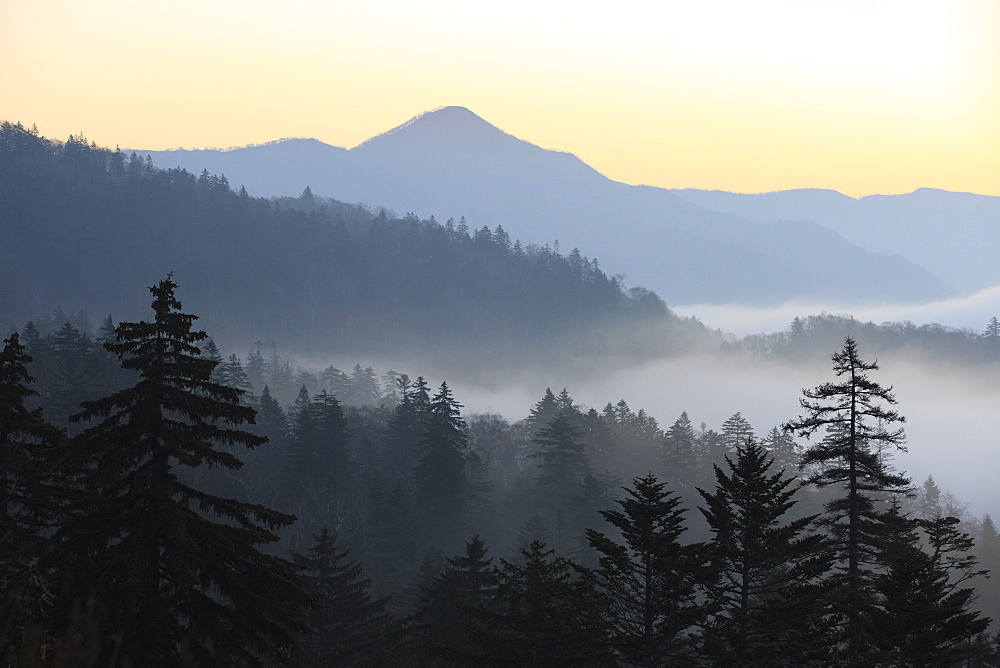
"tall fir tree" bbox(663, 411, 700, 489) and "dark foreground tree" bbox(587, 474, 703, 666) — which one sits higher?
"dark foreground tree" bbox(587, 474, 703, 666)

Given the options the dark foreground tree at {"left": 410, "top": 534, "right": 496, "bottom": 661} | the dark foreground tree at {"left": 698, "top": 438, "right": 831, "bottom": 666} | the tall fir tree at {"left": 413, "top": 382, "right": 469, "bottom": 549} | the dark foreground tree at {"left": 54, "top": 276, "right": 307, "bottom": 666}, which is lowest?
the tall fir tree at {"left": 413, "top": 382, "right": 469, "bottom": 549}

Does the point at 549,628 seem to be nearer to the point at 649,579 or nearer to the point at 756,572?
the point at 649,579

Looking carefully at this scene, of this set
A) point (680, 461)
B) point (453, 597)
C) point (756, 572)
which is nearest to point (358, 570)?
point (453, 597)

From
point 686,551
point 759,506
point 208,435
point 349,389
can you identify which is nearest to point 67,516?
point 208,435

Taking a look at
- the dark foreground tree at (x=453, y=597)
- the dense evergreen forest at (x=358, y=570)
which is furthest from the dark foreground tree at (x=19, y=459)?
the dark foreground tree at (x=453, y=597)

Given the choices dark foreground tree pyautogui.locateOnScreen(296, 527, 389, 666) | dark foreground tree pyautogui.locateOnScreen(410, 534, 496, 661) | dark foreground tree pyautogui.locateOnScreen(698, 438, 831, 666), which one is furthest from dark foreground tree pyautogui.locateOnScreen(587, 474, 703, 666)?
dark foreground tree pyautogui.locateOnScreen(296, 527, 389, 666)

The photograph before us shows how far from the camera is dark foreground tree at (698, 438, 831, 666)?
1462cm

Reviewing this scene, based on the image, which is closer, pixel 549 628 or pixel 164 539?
pixel 164 539

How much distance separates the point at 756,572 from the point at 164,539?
12.2 meters

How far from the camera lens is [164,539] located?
1194cm

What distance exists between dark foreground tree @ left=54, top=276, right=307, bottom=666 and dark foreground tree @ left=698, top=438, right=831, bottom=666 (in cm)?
837

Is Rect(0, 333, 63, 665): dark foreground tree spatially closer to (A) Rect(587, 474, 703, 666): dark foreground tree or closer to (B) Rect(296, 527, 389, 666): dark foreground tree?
(A) Rect(587, 474, 703, 666): dark foreground tree

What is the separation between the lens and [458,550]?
60.8m

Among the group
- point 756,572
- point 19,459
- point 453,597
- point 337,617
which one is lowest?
point 337,617
